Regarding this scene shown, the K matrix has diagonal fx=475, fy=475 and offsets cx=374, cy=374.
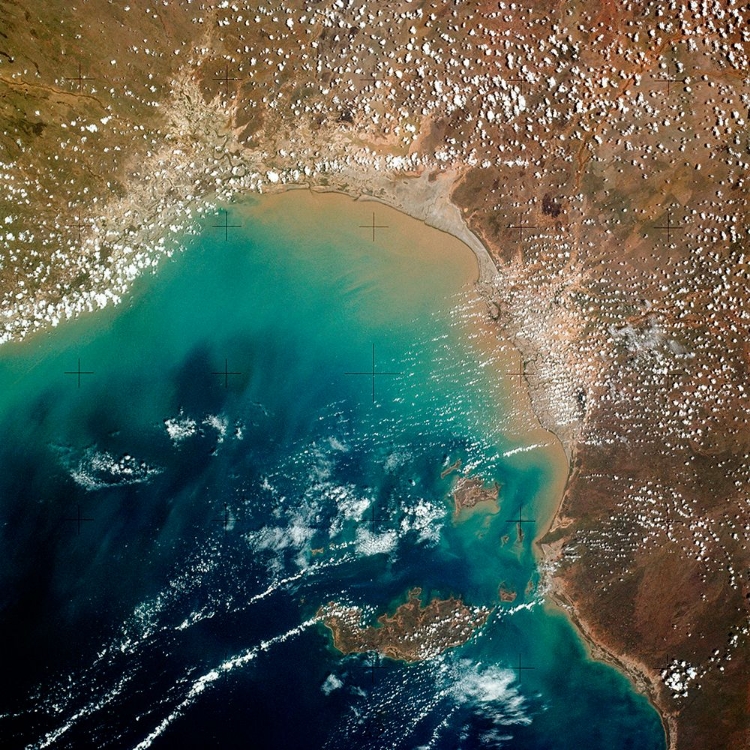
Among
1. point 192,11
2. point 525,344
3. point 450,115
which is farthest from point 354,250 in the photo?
point 192,11

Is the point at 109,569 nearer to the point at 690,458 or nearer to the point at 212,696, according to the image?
the point at 212,696

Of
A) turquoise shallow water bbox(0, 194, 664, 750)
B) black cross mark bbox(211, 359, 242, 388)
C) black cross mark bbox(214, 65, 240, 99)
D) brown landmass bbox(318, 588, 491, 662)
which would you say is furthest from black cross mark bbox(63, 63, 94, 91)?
brown landmass bbox(318, 588, 491, 662)

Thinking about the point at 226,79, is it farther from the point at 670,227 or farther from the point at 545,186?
the point at 670,227

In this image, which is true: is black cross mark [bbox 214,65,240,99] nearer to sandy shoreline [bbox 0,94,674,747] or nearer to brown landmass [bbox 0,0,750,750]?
brown landmass [bbox 0,0,750,750]

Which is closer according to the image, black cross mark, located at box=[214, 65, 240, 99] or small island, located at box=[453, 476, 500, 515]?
black cross mark, located at box=[214, 65, 240, 99]

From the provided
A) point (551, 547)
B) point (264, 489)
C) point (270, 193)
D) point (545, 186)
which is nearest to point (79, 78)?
point (270, 193)

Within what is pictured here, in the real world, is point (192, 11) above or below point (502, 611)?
above
